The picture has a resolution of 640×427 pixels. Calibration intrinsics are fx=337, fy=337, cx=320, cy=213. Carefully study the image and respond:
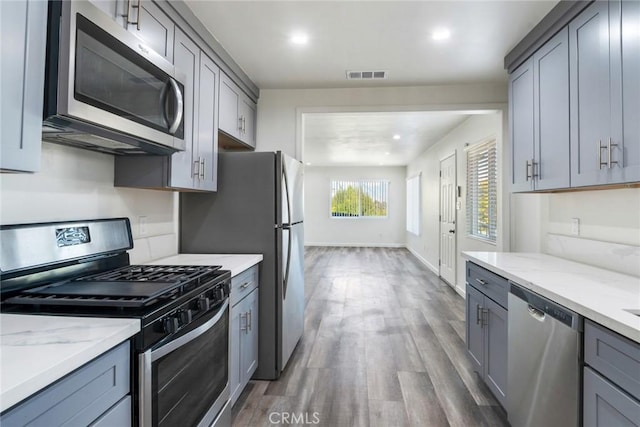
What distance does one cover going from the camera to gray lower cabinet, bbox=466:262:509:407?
1.97m

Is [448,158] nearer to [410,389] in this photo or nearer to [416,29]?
[416,29]

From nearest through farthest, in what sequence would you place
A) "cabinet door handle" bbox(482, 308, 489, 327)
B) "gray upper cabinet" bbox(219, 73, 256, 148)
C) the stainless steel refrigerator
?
"cabinet door handle" bbox(482, 308, 489, 327)
the stainless steel refrigerator
"gray upper cabinet" bbox(219, 73, 256, 148)

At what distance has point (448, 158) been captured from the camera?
5.71 meters

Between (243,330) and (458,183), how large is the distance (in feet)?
13.6

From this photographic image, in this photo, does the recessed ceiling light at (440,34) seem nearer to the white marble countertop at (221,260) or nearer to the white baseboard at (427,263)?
the white marble countertop at (221,260)

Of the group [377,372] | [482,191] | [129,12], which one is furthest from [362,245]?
[129,12]

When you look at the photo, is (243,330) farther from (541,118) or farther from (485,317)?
(541,118)

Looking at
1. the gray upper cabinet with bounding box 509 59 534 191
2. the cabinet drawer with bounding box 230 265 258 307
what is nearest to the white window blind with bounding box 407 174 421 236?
the gray upper cabinet with bounding box 509 59 534 191

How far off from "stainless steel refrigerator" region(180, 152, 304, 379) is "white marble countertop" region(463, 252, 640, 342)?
1440 millimetres

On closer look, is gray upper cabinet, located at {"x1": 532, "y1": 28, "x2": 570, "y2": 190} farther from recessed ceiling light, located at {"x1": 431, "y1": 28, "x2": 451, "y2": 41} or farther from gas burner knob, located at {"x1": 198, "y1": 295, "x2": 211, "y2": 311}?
gas burner knob, located at {"x1": 198, "y1": 295, "x2": 211, "y2": 311}

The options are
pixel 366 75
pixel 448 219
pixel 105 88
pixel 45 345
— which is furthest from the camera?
pixel 448 219

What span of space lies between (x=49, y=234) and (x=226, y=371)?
Answer: 108 cm

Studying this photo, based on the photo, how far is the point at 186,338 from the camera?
1.36 metres

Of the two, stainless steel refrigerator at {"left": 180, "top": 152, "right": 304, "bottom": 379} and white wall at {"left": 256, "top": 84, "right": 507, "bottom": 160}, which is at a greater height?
white wall at {"left": 256, "top": 84, "right": 507, "bottom": 160}
